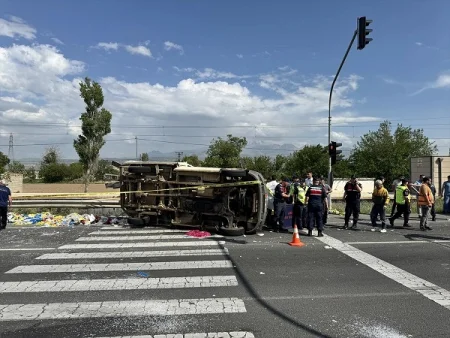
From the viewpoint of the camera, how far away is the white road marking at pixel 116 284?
229 inches

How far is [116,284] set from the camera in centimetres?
→ 603

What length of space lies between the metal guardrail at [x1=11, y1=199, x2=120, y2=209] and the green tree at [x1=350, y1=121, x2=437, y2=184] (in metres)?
37.3

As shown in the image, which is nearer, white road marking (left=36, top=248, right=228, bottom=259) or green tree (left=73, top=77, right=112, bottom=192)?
white road marking (left=36, top=248, right=228, bottom=259)

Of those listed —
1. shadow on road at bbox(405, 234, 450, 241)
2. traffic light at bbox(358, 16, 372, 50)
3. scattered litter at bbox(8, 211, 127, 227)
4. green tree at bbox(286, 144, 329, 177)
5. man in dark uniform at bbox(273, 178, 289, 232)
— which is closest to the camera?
shadow on road at bbox(405, 234, 450, 241)

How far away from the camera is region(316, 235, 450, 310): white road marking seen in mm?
5451

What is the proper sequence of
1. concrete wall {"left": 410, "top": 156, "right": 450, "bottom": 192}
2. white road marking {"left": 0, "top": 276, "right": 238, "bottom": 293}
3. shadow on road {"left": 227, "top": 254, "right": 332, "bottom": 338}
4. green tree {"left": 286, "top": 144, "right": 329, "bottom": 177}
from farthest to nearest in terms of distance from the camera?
green tree {"left": 286, "top": 144, "right": 329, "bottom": 177}, concrete wall {"left": 410, "top": 156, "right": 450, "bottom": 192}, white road marking {"left": 0, "top": 276, "right": 238, "bottom": 293}, shadow on road {"left": 227, "top": 254, "right": 332, "bottom": 338}

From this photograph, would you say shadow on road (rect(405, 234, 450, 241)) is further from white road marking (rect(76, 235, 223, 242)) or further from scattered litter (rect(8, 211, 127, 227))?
scattered litter (rect(8, 211, 127, 227))

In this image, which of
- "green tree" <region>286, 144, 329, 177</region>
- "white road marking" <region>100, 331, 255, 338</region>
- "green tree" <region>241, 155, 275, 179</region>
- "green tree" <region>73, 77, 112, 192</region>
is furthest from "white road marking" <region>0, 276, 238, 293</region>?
"green tree" <region>241, 155, 275, 179</region>

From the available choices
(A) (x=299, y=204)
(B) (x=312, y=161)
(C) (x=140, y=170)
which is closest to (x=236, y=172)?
(A) (x=299, y=204)

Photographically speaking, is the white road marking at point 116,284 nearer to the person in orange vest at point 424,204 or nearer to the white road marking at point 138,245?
the white road marking at point 138,245

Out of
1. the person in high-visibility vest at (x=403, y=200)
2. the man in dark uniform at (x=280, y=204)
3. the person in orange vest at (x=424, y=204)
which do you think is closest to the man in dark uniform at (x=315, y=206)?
the man in dark uniform at (x=280, y=204)

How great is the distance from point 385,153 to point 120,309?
153 ft

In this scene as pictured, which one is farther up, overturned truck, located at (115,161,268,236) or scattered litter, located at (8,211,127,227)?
overturned truck, located at (115,161,268,236)

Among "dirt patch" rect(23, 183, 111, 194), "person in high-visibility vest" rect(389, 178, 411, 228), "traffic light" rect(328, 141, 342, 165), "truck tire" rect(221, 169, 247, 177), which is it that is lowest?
"dirt patch" rect(23, 183, 111, 194)
